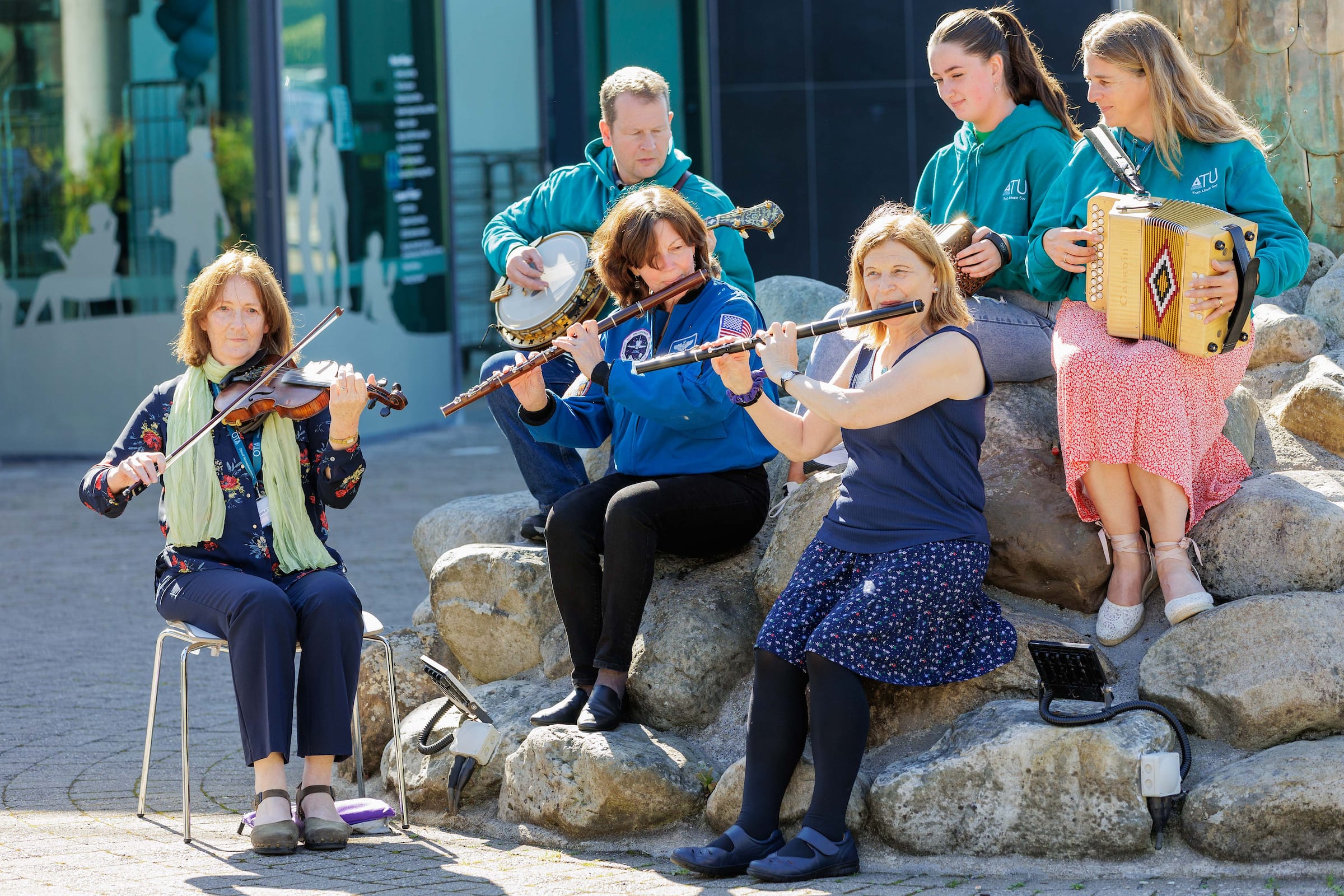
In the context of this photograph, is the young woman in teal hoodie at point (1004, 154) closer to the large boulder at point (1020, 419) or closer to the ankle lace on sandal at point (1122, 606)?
the large boulder at point (1020, 419)

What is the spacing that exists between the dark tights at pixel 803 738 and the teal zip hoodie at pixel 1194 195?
3.73 feet

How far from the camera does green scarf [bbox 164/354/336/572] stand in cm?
362

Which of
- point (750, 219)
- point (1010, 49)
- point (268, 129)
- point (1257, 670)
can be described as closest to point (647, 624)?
point (750, 219)

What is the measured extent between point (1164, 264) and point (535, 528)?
1.86 m

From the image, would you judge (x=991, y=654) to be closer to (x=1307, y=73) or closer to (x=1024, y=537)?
(x=1024, y=537)

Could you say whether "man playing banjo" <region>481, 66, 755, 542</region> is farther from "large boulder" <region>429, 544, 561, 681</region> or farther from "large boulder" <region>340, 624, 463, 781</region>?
"large boulder" <region>340, 624, 463, 781</region>

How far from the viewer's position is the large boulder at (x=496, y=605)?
4129mm

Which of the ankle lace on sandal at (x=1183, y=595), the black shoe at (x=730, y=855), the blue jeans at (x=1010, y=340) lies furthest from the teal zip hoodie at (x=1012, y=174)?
the black shoe at (x=730, y=855)

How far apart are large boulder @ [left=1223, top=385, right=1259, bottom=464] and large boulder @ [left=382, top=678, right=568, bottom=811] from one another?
181cm

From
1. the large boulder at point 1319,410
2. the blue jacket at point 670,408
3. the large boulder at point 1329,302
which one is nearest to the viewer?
the blue jacket at point 670,408

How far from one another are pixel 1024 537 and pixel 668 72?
831cm

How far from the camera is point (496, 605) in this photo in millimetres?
4145

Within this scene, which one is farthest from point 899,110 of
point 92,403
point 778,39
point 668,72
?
point 92,403

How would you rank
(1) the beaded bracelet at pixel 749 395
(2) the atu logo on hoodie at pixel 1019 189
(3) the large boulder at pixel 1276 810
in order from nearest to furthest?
(3) the large boulder at pixel 1276 810 → (1) the beaded bracelet at pixel 749 395 → (2) the atu logo on hoodie at pixel 1019 189
